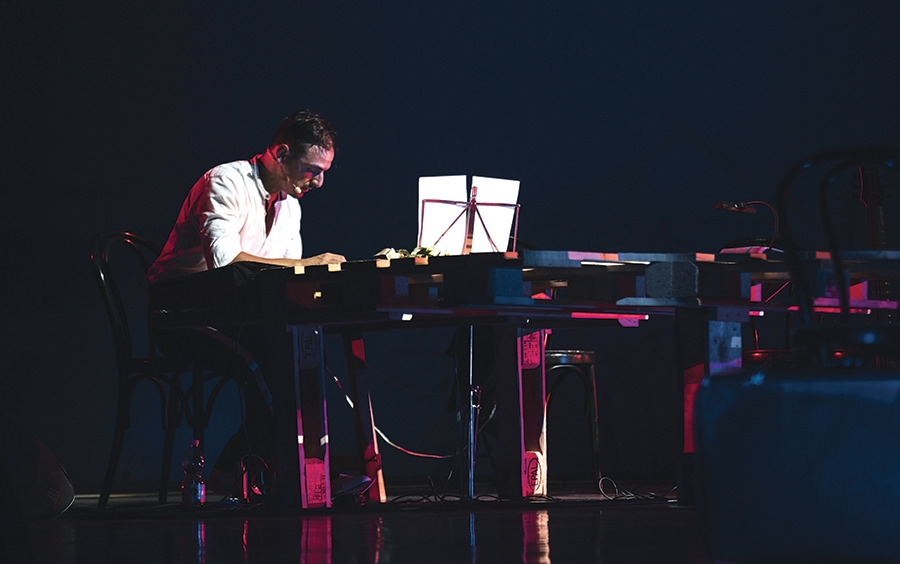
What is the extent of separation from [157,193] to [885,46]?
3.85 meters

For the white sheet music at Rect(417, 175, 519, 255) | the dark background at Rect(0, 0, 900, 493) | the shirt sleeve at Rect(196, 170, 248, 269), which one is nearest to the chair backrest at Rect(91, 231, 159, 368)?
the shirt sleeve at Rect(196, 170, 248, 269)

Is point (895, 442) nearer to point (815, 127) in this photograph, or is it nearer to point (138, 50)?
point (815, 127)

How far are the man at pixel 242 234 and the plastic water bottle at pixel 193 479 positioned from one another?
59 mm

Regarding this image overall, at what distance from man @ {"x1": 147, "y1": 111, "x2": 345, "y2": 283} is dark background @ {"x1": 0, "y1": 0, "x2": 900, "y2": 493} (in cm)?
140

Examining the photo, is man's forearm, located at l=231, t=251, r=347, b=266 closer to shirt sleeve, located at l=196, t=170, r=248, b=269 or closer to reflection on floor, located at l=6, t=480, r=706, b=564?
shirt sleeve, located at l=196, t=170, r=248, b=269

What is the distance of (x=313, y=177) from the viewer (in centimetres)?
366

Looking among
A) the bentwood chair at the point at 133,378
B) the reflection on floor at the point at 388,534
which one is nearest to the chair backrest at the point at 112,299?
the bentwood chair at the point at 133,378

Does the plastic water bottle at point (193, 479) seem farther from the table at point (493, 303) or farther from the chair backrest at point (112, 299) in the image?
the table at point (493, 303)

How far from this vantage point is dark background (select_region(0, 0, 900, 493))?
16.6 feet

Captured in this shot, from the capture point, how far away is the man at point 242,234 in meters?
3.38

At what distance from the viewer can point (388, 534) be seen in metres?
2.12

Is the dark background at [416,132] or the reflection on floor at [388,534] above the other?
the dark background at [416,132]

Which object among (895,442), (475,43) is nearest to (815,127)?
(475,43)

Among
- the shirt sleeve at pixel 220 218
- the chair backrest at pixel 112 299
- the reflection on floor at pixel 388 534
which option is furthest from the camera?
the chair backrest at pixel 112 299
